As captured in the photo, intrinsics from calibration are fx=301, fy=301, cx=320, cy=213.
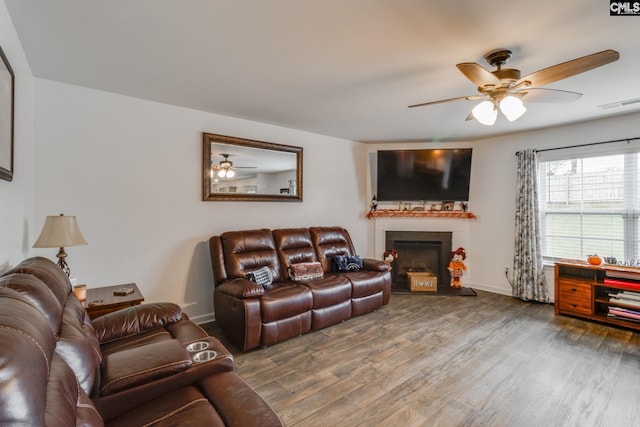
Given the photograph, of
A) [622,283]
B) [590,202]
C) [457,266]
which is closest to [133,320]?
[457,266]

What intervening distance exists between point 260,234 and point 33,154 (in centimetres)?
217

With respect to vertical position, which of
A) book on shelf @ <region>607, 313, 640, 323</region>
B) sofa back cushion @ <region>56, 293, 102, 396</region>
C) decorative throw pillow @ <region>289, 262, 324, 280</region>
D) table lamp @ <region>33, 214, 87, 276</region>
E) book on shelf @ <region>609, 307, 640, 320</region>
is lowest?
book on shelf @ <region>607, 313, 640, 323</region>

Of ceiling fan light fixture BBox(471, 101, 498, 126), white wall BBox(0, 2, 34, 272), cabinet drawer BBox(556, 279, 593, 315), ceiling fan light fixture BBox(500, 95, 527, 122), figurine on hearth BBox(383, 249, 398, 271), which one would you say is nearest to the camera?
white wall BBox(0, 2, 34, 272)

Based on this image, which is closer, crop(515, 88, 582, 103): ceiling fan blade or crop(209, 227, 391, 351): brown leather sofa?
crop(515, 88, 582, 103): ceiling fan blade

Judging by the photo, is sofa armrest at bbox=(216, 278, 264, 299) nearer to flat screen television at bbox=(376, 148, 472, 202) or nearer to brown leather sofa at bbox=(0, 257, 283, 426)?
brown leather sofa at bbox=(0, 257, 283, 426)

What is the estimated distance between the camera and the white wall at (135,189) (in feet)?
8.90

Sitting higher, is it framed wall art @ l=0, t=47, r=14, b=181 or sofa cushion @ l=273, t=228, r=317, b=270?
framed wall art @ l=0, t=47, r=14, b=181

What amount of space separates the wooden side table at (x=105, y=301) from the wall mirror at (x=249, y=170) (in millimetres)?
1370

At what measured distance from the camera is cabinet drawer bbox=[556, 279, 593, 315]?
354 centimetres

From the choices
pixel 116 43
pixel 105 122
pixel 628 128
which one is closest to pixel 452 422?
pixel 116 43

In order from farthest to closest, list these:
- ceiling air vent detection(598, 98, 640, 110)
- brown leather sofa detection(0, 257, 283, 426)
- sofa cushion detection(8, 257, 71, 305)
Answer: ceiling air vent detection(598, 98, 640, 110), sofa cushion detection(8, 257, 71, 305), brown leather sofa detection(0, 257, 283, 426)

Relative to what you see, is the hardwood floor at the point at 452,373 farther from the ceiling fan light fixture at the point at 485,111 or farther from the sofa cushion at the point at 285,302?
the ceiling fan light fixture at the point at 485,111

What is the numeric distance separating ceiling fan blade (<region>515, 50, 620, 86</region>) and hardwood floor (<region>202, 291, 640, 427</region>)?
7.18 feet

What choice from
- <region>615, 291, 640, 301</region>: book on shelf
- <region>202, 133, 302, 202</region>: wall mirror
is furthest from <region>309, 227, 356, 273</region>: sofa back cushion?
<region>615, 291, 640, 301</region>: book on shelf
